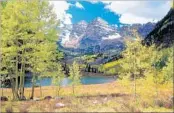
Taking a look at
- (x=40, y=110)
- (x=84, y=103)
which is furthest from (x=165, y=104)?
(x=40, y=110)

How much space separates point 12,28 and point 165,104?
22411mm

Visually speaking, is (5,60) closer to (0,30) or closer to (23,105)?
(0,30)

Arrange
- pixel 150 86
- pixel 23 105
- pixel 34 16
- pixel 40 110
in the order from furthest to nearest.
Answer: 1. pixel 34 16
2. pixel 150 86
3. pixel 23 105
4. pixel 40 110

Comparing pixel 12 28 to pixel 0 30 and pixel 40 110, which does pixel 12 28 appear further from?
pixel 40 110

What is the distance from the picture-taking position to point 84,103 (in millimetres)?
38281

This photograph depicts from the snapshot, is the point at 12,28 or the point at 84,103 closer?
the point at 84,103

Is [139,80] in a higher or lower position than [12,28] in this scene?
lower

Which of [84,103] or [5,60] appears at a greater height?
[5,60]

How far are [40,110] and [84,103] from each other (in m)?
5.92

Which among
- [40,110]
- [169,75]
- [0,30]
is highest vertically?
[0,30]

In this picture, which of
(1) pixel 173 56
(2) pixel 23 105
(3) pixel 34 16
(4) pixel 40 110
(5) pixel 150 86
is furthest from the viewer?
(3) pixel 34 16

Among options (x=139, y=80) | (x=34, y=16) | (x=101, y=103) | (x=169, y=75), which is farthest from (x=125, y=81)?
(x=34, y=16)

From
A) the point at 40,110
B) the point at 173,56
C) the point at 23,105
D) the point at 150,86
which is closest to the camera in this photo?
the point at 40,110

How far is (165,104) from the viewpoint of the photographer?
37.8m
